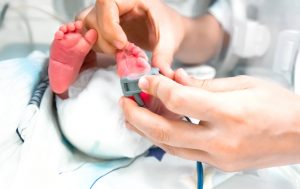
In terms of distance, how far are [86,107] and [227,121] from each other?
29 centimetres

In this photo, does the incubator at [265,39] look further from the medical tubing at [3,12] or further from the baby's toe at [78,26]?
the medical tubing at [3,12]

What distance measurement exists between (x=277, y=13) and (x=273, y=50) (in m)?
0.08

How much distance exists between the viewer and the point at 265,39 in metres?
0.92

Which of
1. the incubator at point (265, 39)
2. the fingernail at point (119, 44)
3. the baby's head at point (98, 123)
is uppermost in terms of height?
the fingernail at point (119, 44)

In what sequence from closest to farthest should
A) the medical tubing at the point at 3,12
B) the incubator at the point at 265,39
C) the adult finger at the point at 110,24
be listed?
1. the adult finger at the point at 110,24
2. the incubator at the point at 265,39
3. the medical tubing at the point at 3,12

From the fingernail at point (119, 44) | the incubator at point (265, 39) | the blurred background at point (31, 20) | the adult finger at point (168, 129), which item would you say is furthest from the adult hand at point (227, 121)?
the blurred background at point (31, 20)

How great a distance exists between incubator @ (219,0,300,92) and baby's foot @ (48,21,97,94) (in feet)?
1.30

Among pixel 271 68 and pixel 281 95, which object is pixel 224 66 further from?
pixel 281 95

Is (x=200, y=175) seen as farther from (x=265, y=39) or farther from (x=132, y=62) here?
(x=265, y=39)

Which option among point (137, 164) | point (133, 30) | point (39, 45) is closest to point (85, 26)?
point (133, 30)

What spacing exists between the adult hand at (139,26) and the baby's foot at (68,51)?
0.02 meters

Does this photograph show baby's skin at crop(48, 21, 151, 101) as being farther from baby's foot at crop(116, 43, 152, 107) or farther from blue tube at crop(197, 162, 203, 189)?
blue tube at crop(197, 162, 203, 189)

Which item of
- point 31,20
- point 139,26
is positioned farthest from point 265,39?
point 31,20

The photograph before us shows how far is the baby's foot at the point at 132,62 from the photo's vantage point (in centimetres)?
59
